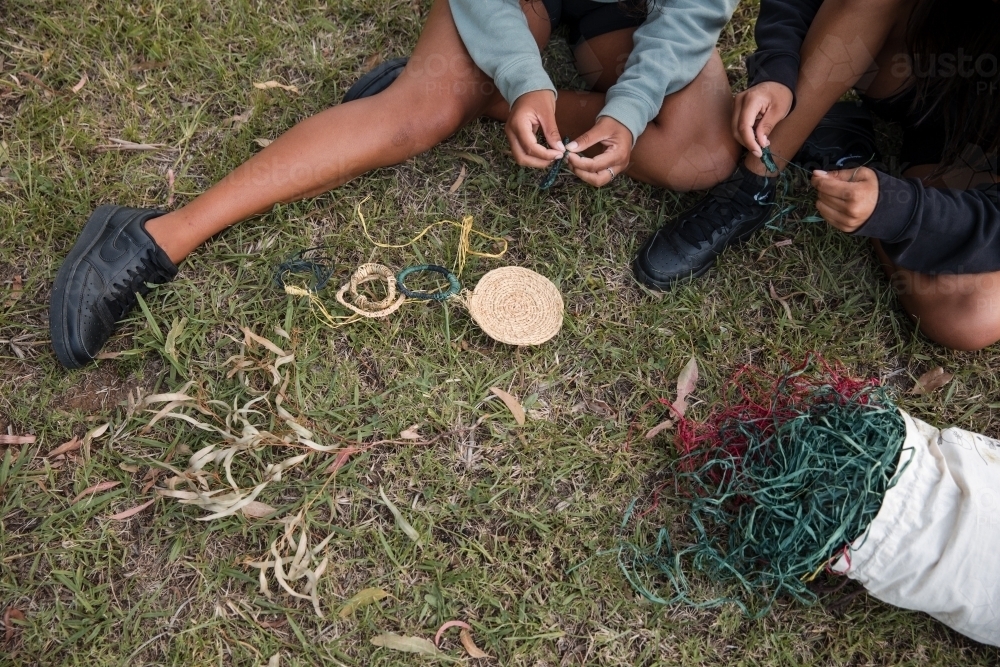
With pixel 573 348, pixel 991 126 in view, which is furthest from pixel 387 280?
pixel 991 126

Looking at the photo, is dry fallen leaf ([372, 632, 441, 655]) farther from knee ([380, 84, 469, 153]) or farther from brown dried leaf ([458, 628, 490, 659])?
knee ([380, 84, 469, 153])

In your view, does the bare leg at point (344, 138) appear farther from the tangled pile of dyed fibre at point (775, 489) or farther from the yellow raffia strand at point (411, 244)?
the tangled pile of dyed fibre at point (775, 489)

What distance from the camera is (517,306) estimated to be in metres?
1.35

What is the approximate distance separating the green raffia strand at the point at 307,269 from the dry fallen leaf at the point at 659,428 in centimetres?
70

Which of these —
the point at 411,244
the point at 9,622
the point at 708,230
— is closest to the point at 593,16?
the point at 708,230

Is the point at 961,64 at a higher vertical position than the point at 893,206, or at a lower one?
higher

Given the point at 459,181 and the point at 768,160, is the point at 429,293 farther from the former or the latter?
the point at 768,160

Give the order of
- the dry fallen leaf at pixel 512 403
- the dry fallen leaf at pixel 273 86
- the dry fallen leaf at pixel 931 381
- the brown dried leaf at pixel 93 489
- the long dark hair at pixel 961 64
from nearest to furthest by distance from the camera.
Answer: the long dark hair at pixel 961 64
the brown dried leaf at pixel 93 489
the dry fallen leaf at pixel 512 403
the dry fallen leaf at pixel 931 381
the dry fallen leaf at pixel 273 86

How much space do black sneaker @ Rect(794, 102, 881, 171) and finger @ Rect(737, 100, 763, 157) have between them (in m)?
0.24

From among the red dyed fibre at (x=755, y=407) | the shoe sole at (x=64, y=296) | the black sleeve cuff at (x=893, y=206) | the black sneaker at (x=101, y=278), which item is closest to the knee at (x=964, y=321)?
the red dyed fibre at (x=755, y=407)

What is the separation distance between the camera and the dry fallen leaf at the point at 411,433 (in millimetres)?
1282

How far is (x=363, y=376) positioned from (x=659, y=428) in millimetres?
583

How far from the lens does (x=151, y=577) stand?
1.19 metres

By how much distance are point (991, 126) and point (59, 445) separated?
1.75m
